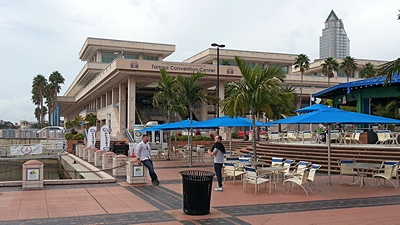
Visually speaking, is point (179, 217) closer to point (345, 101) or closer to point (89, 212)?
point (89, 212)

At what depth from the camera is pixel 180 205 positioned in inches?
417

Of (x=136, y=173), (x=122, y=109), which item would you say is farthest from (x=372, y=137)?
(x=122, y=109)

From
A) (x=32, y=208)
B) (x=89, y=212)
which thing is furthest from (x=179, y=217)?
(x=32, y=208)

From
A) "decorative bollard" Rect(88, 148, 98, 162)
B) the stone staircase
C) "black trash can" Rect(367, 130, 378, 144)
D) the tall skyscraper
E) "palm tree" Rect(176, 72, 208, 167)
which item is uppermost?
the tall skyscraper

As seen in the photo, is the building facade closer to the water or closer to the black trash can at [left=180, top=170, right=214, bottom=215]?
the water

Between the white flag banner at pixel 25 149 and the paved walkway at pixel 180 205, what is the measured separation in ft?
64.0

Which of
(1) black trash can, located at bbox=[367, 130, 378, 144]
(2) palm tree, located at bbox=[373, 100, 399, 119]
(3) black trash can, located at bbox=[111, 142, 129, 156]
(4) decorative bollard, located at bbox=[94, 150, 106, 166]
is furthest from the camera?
(3) black trash can, located at bbox=[111, 142, 129, 156]

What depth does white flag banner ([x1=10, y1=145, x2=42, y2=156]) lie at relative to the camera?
31.4m

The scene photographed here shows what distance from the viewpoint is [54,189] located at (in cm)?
1330

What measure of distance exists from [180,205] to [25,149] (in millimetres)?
25075

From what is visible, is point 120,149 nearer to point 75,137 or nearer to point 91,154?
point 91,154

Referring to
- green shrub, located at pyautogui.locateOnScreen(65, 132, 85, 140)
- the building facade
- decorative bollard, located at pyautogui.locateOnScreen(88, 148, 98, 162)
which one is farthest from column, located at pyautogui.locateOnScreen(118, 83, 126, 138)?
decorative bollard, located at pyautogui.locateOnScreen(88, 148, 98, 162)

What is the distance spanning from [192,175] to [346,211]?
3628mm

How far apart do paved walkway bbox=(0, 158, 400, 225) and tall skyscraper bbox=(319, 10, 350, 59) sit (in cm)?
19151
